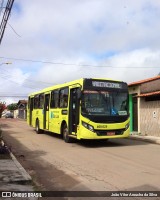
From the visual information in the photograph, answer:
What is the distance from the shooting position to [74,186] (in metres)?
8.62

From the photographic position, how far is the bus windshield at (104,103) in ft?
53.0

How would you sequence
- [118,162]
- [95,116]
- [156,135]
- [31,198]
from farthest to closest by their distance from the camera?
[156,135] < [95,116] < [118,162] < [31,198]

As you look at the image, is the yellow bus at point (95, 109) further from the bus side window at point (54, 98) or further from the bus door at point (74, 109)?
the bus side window at point (54, 98)

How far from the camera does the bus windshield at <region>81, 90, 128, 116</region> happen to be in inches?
636

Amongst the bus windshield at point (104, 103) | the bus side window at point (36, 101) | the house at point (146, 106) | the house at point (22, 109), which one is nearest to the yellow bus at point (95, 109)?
the bus windshield at point (104, 103)

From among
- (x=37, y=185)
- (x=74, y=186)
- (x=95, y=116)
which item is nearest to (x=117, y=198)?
(x=74, y=186)

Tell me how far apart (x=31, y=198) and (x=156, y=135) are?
1604cm

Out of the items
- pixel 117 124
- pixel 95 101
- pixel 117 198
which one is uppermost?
pixel 95 101

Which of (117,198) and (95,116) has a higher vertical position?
(95,116)

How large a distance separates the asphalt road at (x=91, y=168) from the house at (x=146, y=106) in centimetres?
734

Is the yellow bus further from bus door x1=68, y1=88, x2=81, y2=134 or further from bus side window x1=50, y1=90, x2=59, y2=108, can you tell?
bus side window x1=50, y1=90, x2=59, y2=108

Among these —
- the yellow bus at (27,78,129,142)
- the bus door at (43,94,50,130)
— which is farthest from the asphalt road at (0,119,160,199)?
the bus door at (43,94,50,130)

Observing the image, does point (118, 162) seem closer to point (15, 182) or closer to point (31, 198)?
point (15, 182)

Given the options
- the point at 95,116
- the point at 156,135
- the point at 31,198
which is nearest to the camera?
the point at 31,198
